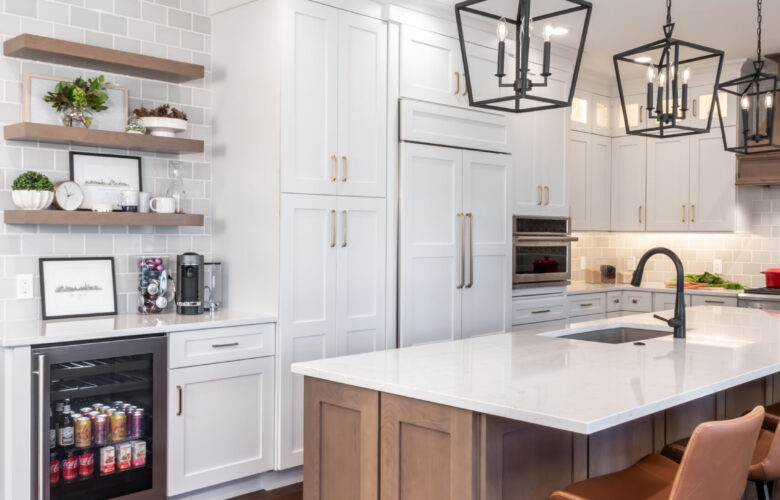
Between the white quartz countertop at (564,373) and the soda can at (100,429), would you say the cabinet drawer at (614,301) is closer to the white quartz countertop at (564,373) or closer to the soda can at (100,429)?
the white quartz countertop at (564,373)

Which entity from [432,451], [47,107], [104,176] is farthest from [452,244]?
[432,451]

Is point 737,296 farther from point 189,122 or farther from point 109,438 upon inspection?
point 109,438

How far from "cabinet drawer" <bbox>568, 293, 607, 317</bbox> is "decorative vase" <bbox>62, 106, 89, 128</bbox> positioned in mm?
3885

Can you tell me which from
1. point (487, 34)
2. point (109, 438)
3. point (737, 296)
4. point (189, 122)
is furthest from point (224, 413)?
point (737, 296)

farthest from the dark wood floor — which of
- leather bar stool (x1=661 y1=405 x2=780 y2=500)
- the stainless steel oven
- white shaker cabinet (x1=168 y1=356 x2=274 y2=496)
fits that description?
the stainless steel oven

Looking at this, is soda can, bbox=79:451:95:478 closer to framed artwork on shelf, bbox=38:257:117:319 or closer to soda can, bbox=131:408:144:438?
soda can, bbox=131:408:144:438

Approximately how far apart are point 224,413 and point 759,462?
237 centimetres

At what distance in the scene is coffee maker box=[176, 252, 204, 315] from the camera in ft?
12.5

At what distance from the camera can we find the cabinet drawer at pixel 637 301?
6348 mm

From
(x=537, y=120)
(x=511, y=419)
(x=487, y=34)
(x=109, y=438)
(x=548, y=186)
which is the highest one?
(x=487, y=34)

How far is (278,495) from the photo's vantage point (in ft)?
12.6

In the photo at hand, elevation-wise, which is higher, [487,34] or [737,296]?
[487,34]

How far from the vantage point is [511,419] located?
205cm

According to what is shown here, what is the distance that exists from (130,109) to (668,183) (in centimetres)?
454
